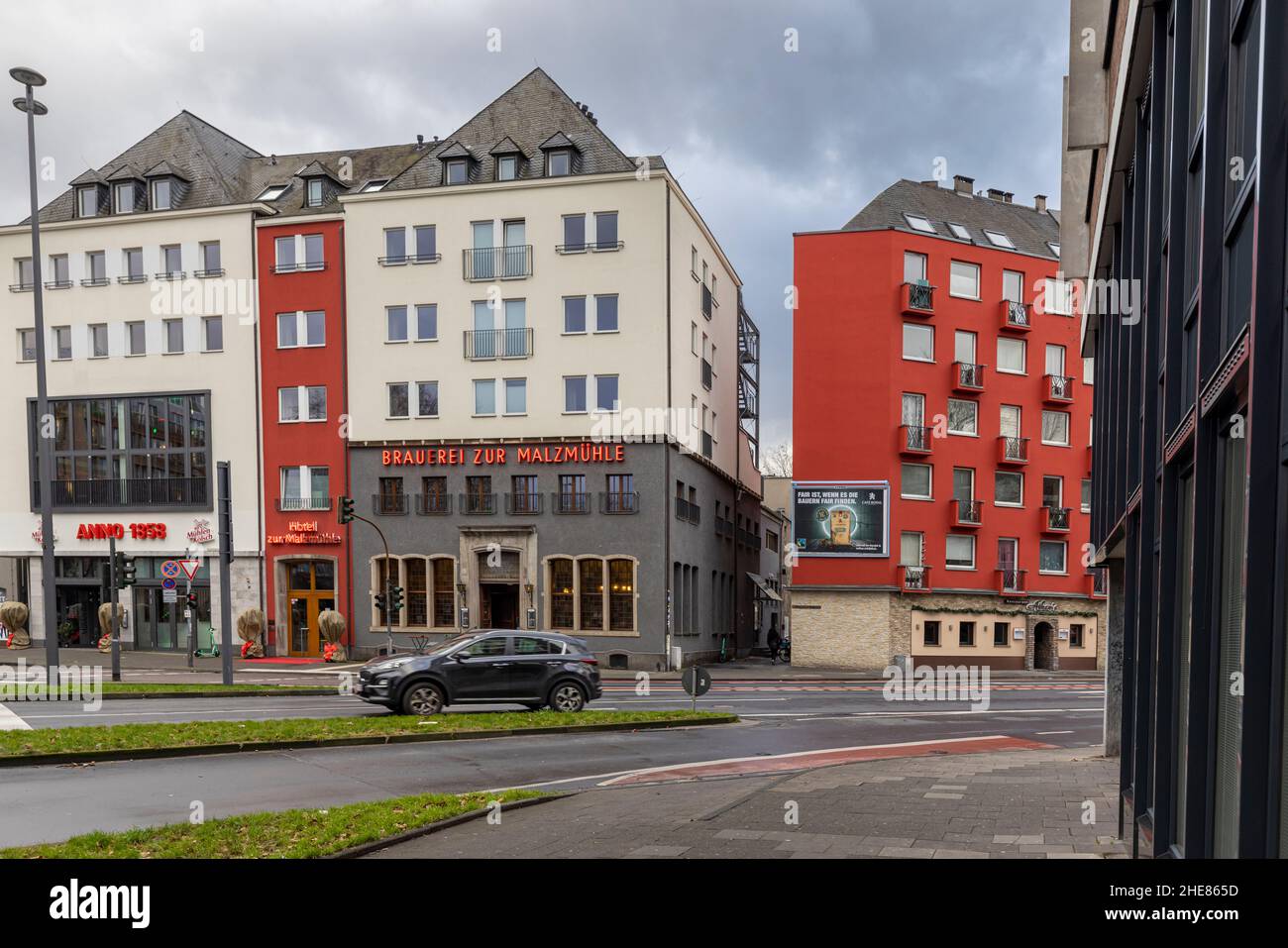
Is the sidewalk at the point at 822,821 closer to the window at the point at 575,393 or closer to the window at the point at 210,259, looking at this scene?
the window at the point at 575,393

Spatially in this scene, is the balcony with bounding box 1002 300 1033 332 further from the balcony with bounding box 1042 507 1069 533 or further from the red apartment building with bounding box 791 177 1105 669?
the balcony with bounding box 1042 507 1069 533

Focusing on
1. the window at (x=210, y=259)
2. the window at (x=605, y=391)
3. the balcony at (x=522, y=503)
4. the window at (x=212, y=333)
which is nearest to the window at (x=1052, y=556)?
the window at (x=605, y=391)

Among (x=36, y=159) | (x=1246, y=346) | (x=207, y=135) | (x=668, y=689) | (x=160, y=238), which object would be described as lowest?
(x=668, y=689)

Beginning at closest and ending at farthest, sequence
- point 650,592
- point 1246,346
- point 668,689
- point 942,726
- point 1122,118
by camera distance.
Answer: point 1246,346
point 1122,118
point 942,726
point 668,689
point 650,592

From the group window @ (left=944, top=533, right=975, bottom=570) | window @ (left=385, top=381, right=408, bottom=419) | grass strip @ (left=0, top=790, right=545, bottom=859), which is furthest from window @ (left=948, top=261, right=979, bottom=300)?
grass strip @ (left=0, top=790, right=545, bottom=859)

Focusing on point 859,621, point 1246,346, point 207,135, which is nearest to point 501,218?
point 207,135

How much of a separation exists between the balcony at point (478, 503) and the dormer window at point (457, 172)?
42.7 ft

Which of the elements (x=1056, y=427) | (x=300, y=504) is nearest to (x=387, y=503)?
(x=300, y=504)

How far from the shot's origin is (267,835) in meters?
8.50

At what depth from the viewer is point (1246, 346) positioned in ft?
14.8

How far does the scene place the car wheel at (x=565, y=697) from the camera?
814 inches
